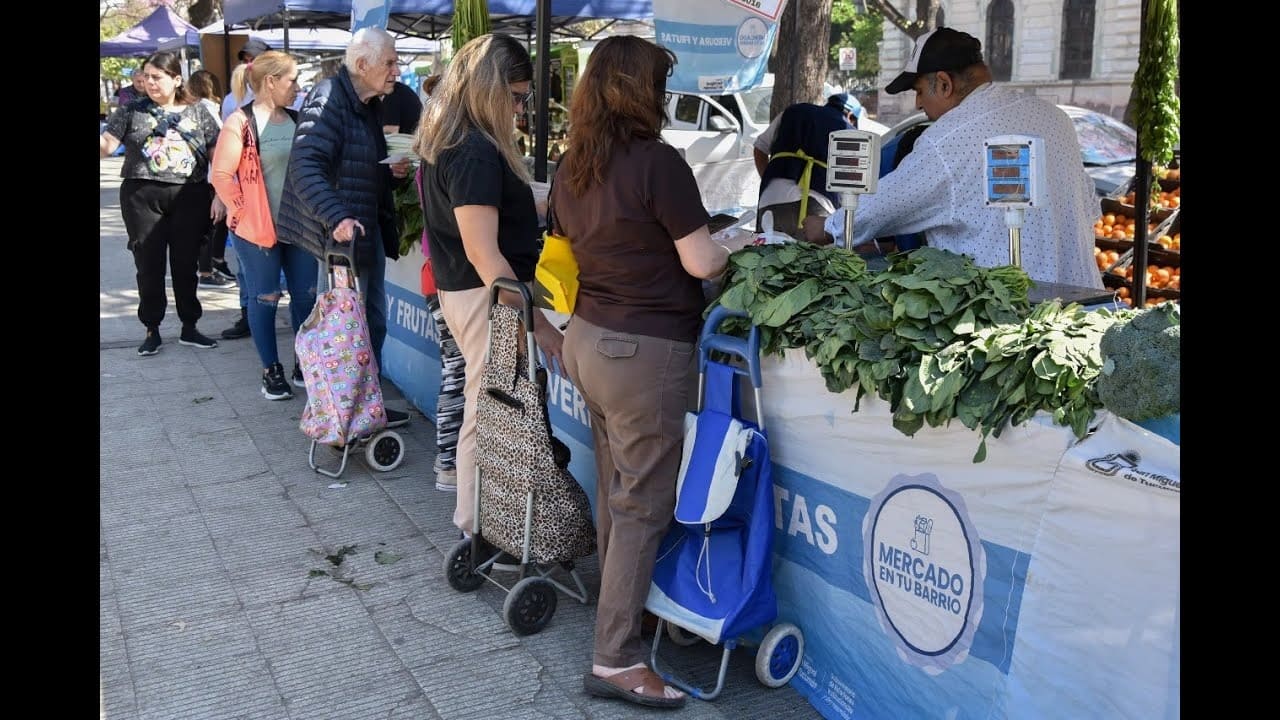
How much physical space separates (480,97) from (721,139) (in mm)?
11764

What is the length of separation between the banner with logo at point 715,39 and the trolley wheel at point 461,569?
9.26ft

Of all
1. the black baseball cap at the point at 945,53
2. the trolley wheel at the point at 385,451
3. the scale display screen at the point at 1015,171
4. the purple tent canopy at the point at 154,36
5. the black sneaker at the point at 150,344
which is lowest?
the trolley wheel at the point at 385,451

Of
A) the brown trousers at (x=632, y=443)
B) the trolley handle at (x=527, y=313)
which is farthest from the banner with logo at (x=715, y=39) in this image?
the brown trousers at (x=632, y=443)

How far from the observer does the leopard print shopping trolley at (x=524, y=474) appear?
12.5 feet

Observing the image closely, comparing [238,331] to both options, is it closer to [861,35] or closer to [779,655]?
[779,655]

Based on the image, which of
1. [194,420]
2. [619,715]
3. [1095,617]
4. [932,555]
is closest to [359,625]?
[619,715]

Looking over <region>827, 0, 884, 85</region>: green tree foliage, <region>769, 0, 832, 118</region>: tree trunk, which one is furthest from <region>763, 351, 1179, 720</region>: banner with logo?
<region>827, 0, 884, 85</region>: green tree foliage

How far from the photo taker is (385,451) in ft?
Answer: 18.5

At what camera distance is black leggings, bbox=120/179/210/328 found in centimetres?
744

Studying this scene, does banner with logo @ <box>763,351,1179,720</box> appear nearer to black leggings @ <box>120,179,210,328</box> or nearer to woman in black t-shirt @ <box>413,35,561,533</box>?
woman in black t-shirt @ <box>413,35,561,533</box>

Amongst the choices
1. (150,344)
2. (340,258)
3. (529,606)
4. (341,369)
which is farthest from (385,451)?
(150,344)

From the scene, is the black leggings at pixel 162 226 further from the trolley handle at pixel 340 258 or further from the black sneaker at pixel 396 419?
the trolley handle at pixel 340 258

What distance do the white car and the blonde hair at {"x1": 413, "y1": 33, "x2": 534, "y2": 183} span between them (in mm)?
9960
